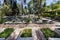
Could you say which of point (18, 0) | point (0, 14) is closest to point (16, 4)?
point (18, 0)

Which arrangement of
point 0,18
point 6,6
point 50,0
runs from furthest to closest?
1. point 50,0
2. point 6,6
3. point 0,18

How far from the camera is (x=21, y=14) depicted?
755 inches

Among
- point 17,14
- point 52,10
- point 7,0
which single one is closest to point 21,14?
point 17,14

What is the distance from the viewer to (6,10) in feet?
61.5

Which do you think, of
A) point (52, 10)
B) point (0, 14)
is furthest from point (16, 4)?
point (52, 10)

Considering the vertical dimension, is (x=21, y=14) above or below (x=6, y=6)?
below

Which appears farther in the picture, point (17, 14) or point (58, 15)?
point (17, 14)

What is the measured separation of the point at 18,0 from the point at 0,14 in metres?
3.22

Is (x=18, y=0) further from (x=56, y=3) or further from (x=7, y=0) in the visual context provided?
(x=56, y=3)

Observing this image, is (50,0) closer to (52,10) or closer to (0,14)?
(52,10)

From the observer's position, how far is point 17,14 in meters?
20.3

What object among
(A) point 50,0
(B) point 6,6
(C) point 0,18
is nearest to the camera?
(C) point 0,18

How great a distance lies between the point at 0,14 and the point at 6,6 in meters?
1.72

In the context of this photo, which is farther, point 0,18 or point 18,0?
point 18,0
